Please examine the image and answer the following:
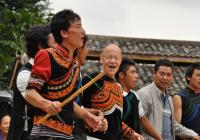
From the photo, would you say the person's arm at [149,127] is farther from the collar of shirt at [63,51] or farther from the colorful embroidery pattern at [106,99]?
the collar of shirt at [63,51]

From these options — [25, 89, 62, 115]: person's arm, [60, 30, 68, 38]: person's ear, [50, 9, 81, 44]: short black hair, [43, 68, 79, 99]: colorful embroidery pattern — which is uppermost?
[50, 9, 81, 44]: short black hair

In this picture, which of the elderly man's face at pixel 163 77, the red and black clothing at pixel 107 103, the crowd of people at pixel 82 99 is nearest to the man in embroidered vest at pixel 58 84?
the crowd of people at pixel 82 99

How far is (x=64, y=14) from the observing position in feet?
14.1

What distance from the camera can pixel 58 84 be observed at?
4059mm

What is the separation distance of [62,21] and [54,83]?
0.52 metres

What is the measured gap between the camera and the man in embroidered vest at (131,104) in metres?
6.00

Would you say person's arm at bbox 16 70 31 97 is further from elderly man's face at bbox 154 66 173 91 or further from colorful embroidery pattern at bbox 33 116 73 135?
elderly man's face at bbox 154 66 173 91

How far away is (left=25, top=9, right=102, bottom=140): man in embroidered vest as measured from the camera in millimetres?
3984

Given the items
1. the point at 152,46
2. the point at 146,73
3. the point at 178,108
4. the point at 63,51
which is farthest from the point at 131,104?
the point at 152,46

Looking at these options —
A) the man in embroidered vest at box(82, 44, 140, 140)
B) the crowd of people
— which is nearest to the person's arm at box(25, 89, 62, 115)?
the crowd of people

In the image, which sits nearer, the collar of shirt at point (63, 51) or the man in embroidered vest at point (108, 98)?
the collar of shirt at point (63, 51)

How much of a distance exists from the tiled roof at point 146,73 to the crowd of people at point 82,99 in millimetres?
Result: 10715

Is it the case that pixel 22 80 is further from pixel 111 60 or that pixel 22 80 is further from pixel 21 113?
pixel 111 60

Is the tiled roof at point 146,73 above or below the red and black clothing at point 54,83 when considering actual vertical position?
below
